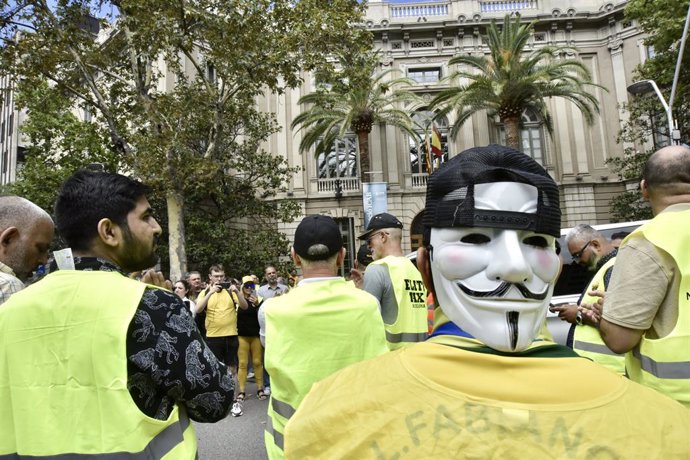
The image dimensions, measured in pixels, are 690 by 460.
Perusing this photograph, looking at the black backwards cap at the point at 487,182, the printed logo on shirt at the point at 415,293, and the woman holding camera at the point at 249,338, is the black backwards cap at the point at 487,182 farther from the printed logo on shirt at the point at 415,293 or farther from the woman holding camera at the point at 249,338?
the woman holding camera at the point at 249,338

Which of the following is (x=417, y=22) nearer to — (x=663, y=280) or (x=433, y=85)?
(x=433, y=85)

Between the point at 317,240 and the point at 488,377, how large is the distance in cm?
181

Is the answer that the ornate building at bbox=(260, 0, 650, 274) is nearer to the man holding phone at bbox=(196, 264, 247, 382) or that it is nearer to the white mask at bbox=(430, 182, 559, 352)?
the man holding phone at bbox=(196, 264, 247, 382)

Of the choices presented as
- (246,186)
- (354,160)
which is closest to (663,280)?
(246,186)

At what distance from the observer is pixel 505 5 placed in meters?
27.3

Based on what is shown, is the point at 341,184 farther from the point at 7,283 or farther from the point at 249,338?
the point at 7,283

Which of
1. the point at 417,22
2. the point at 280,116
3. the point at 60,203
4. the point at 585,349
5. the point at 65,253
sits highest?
the point at 417,22

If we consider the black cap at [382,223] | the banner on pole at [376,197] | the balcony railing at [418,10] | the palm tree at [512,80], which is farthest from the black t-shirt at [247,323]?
the balcony railing at [418,10]

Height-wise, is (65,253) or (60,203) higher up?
→ (60,203)

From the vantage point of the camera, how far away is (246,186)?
21703mm

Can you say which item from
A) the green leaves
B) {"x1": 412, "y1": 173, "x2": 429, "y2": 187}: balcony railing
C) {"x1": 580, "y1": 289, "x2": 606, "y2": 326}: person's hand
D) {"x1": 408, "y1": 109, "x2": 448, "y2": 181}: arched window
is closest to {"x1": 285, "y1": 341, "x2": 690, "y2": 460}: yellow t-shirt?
{"x1": 580, "y1": 289, "x2": 606, "y2": 326}: person's hand

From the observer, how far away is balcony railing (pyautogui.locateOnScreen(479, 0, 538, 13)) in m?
27.2

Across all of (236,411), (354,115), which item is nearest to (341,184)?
(354,115)

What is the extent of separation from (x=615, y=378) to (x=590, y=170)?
27.9m
